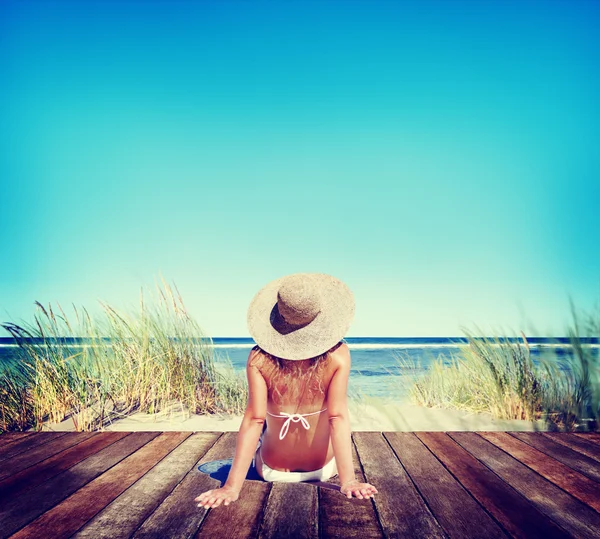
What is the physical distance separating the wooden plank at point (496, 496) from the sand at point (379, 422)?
61.4 inches

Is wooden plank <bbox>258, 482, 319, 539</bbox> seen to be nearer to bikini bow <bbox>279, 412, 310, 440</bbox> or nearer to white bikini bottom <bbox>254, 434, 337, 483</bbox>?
white bikini bottom <bbox>254, 434, 337, 483</bbox>

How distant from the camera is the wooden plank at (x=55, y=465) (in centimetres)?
232

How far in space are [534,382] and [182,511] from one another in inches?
144

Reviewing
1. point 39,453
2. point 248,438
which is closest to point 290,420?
point 248,438

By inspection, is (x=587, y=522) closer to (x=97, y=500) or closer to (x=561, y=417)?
(x=97, y=500)

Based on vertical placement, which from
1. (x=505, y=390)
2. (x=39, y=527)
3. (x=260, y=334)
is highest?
(x=260, y=334)

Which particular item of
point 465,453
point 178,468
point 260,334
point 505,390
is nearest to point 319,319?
point 260,334

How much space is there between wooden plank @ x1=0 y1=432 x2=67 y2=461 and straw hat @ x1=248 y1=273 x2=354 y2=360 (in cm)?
212

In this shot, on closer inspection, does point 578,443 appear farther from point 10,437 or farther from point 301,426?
point 10,437

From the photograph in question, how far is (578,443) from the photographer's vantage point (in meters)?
3.20

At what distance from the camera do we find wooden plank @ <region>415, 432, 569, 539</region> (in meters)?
1.85

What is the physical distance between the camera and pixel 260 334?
1951 millimetres

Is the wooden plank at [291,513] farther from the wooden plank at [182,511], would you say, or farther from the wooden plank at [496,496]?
the wooden plank at [496,496]

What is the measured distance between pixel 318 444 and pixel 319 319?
26.2 inches
